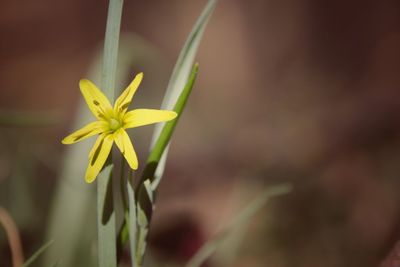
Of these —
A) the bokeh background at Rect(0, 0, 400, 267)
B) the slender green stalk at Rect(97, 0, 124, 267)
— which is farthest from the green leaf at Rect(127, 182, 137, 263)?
the bokeh background at Rect(0, 0, 400, 267)

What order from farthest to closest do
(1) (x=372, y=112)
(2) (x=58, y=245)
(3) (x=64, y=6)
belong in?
(3) (x=64, y=6), (1) (x=372, y=112), (2) (x=58, y=245)

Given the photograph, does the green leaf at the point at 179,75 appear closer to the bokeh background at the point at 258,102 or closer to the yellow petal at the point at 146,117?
the yellow petal at the point at 146,117

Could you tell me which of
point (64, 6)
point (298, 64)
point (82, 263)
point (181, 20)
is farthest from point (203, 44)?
point (82, 263)

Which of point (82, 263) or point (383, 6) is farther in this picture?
point (383, 6)

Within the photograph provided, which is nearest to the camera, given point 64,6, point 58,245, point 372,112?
point 58,245

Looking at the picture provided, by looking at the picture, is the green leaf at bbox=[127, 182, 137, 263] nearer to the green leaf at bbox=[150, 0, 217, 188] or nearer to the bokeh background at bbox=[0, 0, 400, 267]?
the green leaf at bbox=[150, 0, 217, 188]

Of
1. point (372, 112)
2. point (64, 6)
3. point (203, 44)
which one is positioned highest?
point (64, 6)

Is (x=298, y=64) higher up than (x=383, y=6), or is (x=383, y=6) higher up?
(x=383, y=6)

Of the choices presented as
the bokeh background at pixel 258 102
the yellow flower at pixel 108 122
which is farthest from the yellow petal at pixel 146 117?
the bokeh background at pixel 258 102

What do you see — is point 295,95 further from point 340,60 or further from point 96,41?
point 96,41
